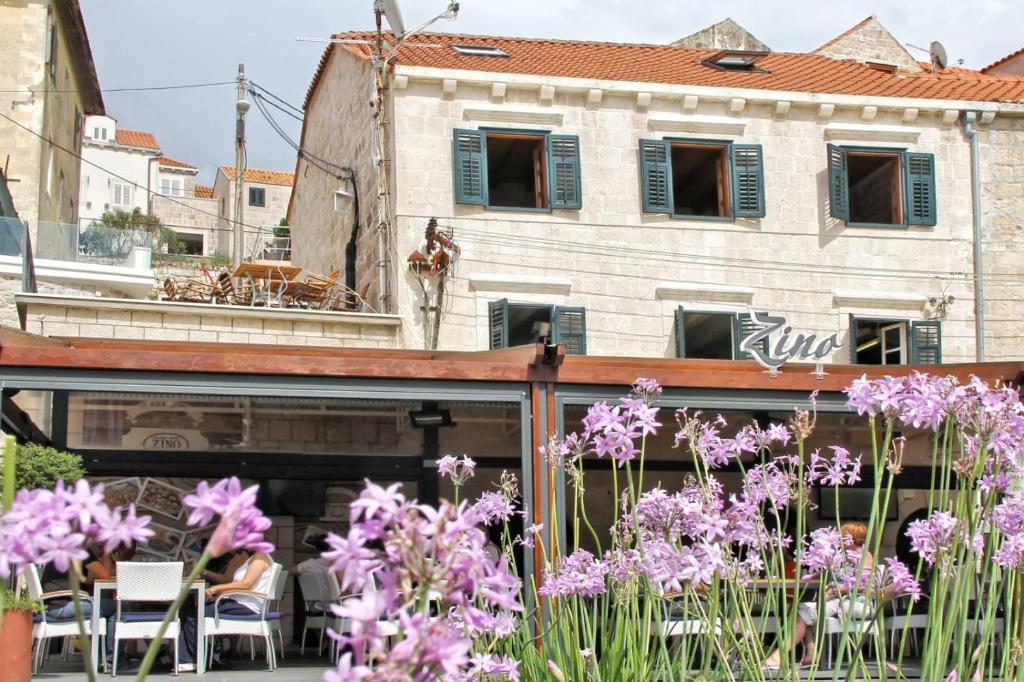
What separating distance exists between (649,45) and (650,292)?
5.38m

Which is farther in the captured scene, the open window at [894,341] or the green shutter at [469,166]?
the open window at [894,341]

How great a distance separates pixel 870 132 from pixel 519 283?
5423 millimetres

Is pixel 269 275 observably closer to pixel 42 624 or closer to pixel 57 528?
pixel 42 624

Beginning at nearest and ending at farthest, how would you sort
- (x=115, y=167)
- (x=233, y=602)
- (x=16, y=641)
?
(x=16, y=641)
(x=233, y=602)
(x=115, y=167)

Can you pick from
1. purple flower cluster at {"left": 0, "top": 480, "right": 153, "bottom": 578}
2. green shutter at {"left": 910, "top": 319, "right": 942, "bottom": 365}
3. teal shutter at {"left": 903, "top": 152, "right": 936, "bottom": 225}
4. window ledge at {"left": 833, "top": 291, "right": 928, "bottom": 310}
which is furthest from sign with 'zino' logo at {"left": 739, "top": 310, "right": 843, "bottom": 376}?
purple flower cluster at {"left": 0, "top": 480, "right": 153, "bottom": 578}

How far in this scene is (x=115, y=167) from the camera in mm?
59719

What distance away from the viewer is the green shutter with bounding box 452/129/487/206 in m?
17.0

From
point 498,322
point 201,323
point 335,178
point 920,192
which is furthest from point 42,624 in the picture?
point 920,192

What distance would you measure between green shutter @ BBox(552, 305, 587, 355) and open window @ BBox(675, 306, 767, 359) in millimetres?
1302

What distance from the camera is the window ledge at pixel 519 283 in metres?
16.9

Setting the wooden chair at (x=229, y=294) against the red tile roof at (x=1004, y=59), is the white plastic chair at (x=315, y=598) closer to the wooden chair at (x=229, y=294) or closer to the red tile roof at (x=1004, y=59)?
the wooden chair at (x=229, y=294)

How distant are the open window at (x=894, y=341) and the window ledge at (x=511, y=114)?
488 cm

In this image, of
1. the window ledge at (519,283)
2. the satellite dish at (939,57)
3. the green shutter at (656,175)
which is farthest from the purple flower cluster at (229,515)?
the satellite dish at (939,57)

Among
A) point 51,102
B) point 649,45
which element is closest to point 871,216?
point 649,45
